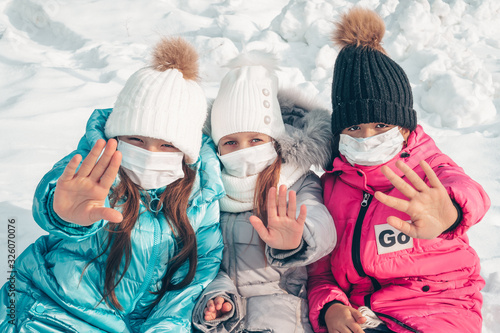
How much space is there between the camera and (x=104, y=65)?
5.08 metres

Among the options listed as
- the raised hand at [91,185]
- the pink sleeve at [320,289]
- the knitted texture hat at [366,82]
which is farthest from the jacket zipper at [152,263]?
the knitted texture hat at [366,82]

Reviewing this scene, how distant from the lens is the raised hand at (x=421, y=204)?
162cm

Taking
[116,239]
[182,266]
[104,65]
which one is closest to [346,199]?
[182,266]

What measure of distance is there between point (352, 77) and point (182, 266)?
4.30 feet

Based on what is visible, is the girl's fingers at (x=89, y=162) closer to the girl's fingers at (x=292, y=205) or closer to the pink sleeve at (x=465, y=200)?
the girl's fingers at (x=292, y=205)

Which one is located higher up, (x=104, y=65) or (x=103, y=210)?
(x=103, y=210)

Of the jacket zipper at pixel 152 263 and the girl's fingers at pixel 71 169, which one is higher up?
the girl's fingers at pixel 71 169

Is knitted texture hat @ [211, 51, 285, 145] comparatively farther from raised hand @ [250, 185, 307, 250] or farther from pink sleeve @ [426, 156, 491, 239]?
pink sleeve @ [426, 156, 491, 239]

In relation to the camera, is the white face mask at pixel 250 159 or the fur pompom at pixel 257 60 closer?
the white face mask at pixel 250 159

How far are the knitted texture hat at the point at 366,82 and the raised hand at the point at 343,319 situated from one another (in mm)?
900

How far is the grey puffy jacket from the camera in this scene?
6.39 ft

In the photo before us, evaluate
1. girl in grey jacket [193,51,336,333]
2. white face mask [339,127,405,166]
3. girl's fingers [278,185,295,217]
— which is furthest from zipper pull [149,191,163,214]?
white face mask [339,127,405,166]

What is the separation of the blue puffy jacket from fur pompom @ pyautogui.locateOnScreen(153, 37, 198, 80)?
44cm

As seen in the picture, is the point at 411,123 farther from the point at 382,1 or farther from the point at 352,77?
the point at 382,1
